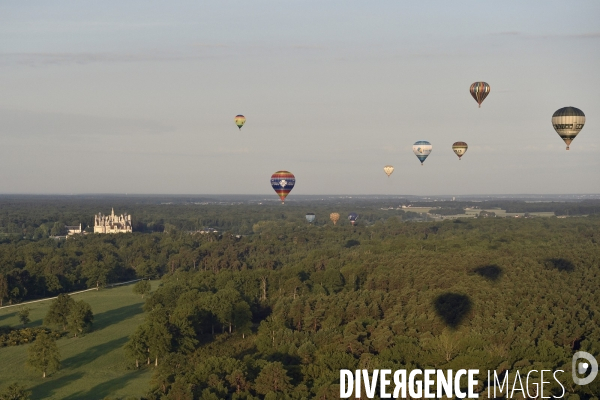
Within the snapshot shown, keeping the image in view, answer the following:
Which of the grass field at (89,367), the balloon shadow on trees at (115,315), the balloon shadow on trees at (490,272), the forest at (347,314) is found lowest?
the grass field at (89,367)

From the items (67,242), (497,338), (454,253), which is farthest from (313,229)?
(497,338)

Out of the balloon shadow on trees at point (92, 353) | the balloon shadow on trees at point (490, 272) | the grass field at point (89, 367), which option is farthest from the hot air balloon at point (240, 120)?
the balloon shadow on trees at point (92, 353)

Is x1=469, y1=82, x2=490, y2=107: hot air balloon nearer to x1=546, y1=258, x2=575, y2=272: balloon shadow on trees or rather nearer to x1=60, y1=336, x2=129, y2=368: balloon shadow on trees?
x1=546, y1=258, x2=575, y2=272: balloon shadow on trees

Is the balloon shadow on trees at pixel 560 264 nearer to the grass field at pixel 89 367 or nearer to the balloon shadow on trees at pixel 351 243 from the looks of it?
the grass field at pixel 89 367

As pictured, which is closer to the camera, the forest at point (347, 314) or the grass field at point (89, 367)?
the forest at point (347, 314)

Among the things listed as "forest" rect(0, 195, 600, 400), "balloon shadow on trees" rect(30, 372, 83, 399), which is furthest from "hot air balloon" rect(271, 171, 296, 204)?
"balloon shadow on trees" rect(30, 372, 83, 399)

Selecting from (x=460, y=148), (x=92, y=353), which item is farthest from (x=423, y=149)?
(x=92, y=353)

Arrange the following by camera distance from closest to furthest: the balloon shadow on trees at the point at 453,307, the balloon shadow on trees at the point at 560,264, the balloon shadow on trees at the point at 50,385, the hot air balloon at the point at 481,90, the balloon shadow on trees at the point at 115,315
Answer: the balloon shadow on trees at the point at 50,385 → the balloon shadow on trees at the point at 453,307 → the balloon shadow on trees at the point at 115,315 → the hot air balloon at the point at 481,90 → the balloon shadow on trees at the point at 560,264
